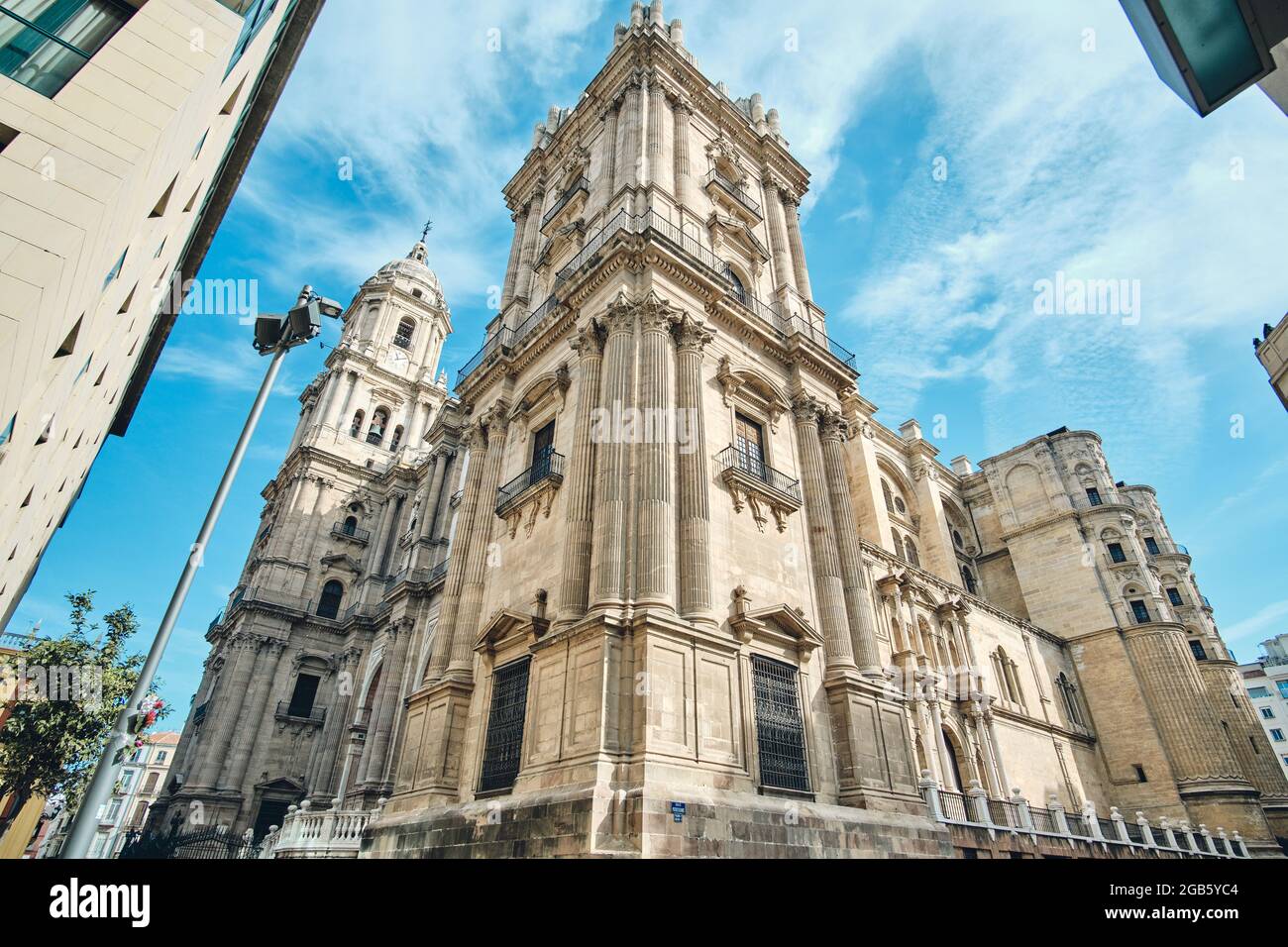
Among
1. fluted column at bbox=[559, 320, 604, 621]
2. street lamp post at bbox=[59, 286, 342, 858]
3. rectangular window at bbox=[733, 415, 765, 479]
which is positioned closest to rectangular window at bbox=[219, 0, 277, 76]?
street lamp post at bbox=[59, 286, 342, 858]

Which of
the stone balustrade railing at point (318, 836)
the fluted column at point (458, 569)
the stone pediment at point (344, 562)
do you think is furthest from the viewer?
the stone pediment at point (344, 562)

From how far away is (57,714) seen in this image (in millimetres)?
25562

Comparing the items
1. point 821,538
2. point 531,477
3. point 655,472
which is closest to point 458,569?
point 531,477

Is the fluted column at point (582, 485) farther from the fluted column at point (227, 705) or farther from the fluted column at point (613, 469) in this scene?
the fluted column at point (227, 705)

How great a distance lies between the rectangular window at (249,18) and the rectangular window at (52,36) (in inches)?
77.1

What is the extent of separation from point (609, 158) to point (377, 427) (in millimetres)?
30867

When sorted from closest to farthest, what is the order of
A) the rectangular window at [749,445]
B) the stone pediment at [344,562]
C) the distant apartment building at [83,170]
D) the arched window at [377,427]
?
the distant apartment building at [83,170]
the rectangular window at [749,445]
the stone pediment at [344,562]
the arched window at [377,427]

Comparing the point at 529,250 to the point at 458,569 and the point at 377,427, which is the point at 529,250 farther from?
the point at 377,427

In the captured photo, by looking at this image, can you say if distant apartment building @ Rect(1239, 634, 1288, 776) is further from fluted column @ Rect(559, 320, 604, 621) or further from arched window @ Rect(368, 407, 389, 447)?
arched window @ Rect(368, 407, 389, 447)

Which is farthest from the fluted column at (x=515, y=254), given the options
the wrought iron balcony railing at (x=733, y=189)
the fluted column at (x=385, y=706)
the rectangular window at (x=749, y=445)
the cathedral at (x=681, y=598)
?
the fluted column at (x=385, y=706)

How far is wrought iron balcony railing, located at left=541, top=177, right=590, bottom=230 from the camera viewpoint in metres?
25.2

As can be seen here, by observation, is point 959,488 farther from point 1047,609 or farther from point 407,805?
point 407,805

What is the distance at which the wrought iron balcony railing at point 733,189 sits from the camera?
80.1 feet

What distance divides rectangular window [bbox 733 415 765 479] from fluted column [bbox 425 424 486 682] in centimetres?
880
